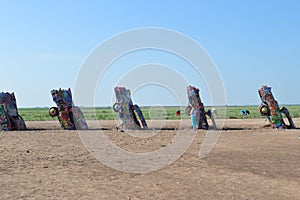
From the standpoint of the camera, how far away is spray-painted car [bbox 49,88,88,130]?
25750mm

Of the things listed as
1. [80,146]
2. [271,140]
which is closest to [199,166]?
[80,146]

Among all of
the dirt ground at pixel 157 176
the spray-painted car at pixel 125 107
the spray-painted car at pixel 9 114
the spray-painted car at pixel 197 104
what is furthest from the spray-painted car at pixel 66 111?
the dirt ground at pixel 157 176

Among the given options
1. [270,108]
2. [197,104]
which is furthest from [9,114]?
[270,108]

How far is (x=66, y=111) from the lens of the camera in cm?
2586

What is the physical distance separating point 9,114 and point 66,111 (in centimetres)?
362

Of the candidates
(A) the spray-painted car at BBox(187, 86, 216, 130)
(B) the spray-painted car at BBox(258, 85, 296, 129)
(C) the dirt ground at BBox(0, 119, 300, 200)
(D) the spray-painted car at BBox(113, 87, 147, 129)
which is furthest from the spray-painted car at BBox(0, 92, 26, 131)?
(B) the spray-painted car at BBox(258, 85, 296, 129)

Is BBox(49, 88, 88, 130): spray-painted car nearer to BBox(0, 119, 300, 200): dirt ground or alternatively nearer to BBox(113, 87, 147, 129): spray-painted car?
BBox(113, 87, 147, 129): spray-painted car

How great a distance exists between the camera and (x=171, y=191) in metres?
8.21

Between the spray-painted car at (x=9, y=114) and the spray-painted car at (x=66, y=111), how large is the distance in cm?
230

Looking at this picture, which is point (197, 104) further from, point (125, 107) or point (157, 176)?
point (157, 176)

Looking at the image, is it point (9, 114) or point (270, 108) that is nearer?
point (270, 108)

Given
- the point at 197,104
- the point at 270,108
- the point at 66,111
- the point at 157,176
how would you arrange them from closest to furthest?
the point at 157,176, the point at 270,108, the point at 197,104, the point at 66,111

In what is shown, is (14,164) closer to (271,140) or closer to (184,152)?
(184,152)

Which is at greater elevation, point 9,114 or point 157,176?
point 9,114
